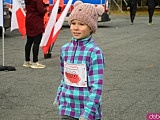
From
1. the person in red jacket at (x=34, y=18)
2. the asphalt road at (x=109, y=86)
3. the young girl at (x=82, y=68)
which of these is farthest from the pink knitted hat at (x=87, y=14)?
the person in red jacket at (x=34, y=18)

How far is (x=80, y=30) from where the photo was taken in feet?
10.6

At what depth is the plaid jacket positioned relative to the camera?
311cm

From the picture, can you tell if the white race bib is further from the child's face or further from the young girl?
the child's face

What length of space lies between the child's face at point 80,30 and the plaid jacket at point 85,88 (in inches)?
1.9

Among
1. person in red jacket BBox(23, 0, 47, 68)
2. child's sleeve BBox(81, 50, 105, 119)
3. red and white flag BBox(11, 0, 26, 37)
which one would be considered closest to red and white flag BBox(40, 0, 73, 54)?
person in red jacket BBox(23, 0, 47, 68)

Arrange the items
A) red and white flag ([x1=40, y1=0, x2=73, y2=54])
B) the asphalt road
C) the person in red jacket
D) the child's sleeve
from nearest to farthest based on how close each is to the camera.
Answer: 1. the child's sleeve
2. the asphalt road
3. the person in red jacket
4. red and white flag ([x1=40, y1=0, x2=73, y2=54])

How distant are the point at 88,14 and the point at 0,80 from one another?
446 centimetres

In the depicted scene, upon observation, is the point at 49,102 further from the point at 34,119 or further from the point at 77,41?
the point at 77,41

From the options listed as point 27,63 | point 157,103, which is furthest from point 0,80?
point 157,103

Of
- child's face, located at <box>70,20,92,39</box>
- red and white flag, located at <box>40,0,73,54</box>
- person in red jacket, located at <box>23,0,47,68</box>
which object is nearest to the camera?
child's face, located at <box>70,20,92,39</box>

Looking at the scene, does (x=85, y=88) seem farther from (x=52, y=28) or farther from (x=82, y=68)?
(x=52, y=28)

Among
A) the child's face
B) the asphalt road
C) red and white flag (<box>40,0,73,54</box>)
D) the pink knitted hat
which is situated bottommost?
the asphalt road

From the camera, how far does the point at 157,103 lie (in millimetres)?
5691

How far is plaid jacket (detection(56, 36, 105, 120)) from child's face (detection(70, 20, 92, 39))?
49 mm
